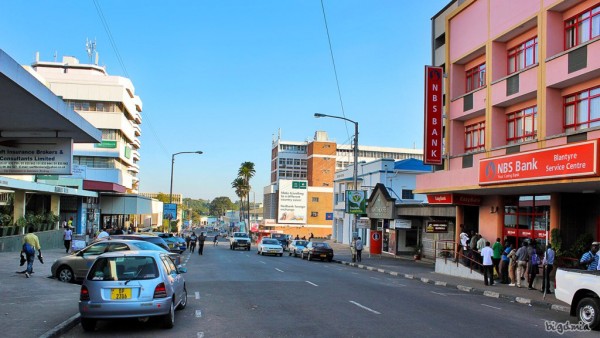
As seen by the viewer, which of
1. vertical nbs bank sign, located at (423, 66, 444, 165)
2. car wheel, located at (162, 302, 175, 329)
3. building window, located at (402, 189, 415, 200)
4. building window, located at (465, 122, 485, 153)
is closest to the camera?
car wheel, located at (162, 302, 175, 329)

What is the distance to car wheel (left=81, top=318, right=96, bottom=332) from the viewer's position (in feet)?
33.2

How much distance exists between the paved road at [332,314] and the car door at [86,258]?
326cm

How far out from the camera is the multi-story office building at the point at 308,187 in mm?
104062

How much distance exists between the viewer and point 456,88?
96.1ft

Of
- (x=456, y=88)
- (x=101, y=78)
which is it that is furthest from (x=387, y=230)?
(x=101, y=78)

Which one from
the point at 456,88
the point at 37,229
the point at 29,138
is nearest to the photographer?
the point at 29,138

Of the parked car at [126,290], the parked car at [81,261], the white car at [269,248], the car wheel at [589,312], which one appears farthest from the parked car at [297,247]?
the parked car at [126,290]

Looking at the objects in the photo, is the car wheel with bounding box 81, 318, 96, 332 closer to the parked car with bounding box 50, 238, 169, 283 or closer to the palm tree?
the parked car with bounding box 50, 238, 169, 283

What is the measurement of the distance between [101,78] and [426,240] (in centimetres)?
4755

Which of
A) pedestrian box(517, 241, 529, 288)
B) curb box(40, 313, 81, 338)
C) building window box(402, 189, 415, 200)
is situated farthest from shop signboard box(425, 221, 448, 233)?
curb box(40, 313, 81, 338)

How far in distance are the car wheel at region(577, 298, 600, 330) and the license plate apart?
32.1ft

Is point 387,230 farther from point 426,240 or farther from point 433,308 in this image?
point 433,308

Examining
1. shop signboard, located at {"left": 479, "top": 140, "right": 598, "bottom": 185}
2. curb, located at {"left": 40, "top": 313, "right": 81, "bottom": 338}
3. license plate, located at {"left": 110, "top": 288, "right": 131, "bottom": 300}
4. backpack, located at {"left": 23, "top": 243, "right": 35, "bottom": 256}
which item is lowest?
curb, located at {"left": 40, "top": 313, "right": 81, "bottom": 338}

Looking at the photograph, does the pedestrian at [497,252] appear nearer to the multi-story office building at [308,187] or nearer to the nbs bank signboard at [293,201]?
the multi-story office building at [308,187]
